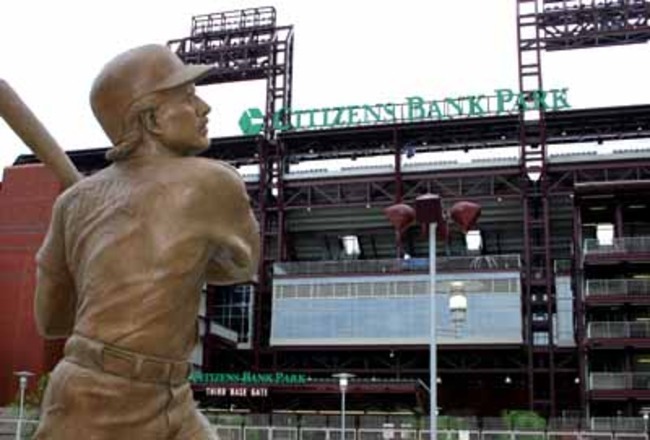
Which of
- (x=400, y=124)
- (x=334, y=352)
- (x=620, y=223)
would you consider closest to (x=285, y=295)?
(x=334, y=352)

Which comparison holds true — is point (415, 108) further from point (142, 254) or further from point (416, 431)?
point (142, 254)

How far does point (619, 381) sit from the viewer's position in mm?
46188

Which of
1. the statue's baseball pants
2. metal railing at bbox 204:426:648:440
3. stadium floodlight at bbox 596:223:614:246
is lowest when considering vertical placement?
the statue's baseball pants

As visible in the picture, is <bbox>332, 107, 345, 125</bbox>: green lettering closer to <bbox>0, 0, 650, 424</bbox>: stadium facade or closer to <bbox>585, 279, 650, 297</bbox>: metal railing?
<bbox>0, 0, 650, 424</bbox>: stadium facade

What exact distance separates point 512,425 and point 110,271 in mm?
36440

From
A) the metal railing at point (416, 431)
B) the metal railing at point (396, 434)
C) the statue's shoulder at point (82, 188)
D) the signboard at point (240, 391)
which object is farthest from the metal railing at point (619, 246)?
the statue's shoulder at point (82, 188)

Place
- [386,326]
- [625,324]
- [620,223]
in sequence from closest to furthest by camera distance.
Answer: [625,324], [620,223], [386,326]

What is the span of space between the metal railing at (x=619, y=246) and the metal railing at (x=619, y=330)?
3.57 meters

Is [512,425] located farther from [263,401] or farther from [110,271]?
[110,271]

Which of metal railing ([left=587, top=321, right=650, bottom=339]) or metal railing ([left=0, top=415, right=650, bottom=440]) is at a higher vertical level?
metal railing ([left=587, top=321, right=650, bottom=339])

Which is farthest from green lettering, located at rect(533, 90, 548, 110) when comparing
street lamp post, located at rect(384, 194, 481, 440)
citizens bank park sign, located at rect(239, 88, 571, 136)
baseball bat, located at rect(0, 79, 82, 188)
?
baseball bat, located at rect(0, 79, 82, 188)

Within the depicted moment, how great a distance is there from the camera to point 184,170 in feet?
9.42

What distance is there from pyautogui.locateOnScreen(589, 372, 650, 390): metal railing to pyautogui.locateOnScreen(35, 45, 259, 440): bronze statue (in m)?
45.6

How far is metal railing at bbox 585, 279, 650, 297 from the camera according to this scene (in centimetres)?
4744
